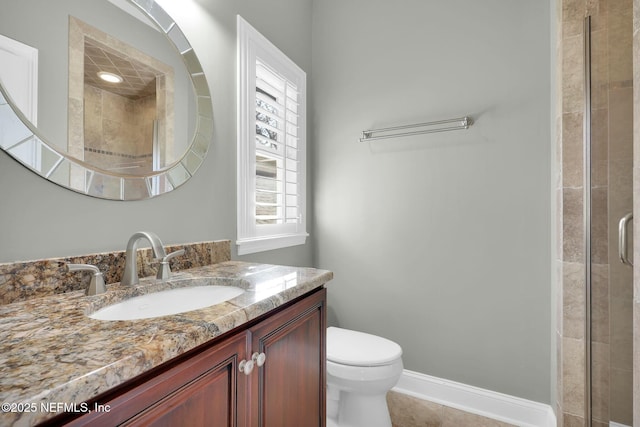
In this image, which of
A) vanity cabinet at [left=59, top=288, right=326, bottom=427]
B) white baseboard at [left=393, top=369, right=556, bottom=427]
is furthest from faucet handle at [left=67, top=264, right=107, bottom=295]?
white baseboard at [left=393, top=369, right=556, bottom=427]

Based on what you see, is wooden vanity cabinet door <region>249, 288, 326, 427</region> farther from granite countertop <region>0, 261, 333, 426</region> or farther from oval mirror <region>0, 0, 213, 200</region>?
oval mirror <region>0, 0, 213, 200</region>

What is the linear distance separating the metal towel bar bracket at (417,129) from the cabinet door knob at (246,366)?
161 centimetres

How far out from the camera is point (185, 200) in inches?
50.4

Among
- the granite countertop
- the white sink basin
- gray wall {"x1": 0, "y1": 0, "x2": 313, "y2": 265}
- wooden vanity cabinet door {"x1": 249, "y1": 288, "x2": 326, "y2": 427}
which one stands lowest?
wooden vanity cabinet door {"x1": 249, "y1": 288, "x2": 326, "y2": 427}

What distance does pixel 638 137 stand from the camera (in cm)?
74

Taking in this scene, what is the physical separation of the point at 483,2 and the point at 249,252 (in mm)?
1937

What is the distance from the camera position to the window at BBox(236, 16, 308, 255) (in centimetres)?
158

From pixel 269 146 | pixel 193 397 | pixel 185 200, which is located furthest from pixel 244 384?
pixel 269 146

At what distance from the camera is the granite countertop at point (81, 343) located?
15.1 inches

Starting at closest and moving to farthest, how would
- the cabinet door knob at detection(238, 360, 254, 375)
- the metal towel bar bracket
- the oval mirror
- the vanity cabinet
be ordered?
the vanity cabinet, the cabinet door knob at detection(238, 360, 254, 375), the oval mirror, the metal towel bar bracket

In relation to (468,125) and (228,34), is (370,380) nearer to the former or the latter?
(468,125)

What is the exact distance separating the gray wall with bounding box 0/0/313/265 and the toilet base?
87cm

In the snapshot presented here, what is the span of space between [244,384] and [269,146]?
134 centimetres

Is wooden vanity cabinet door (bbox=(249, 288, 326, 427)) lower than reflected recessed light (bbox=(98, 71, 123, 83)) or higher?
lower
